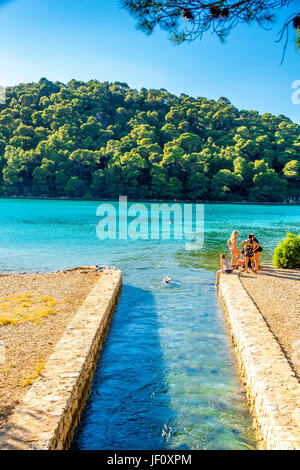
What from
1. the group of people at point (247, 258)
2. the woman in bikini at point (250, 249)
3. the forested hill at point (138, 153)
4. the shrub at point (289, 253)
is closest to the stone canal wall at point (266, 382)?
the group of people at point (247, 258)

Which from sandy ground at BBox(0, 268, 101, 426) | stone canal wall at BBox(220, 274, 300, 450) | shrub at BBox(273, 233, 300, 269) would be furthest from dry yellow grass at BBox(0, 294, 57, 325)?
shrub at BBox(273, 233, 300, 269)

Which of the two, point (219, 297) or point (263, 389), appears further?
point (219, 297)

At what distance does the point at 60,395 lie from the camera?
488 cm

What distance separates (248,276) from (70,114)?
106685 mm

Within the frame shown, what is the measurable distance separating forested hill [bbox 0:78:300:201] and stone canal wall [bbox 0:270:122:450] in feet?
264

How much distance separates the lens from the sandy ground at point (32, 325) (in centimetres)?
540

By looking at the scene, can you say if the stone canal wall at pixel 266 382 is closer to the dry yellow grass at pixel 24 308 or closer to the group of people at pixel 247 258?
the dry yellow grass at pixel 24 308

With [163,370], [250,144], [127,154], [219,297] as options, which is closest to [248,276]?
[219,297]

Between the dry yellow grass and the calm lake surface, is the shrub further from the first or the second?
the dry yellow grass

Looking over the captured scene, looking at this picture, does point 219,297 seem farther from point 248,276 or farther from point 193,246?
point 193,246

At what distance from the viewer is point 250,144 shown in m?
99.1

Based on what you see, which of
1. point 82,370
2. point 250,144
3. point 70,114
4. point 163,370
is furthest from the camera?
point 70,114

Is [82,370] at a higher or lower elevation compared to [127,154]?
lower
